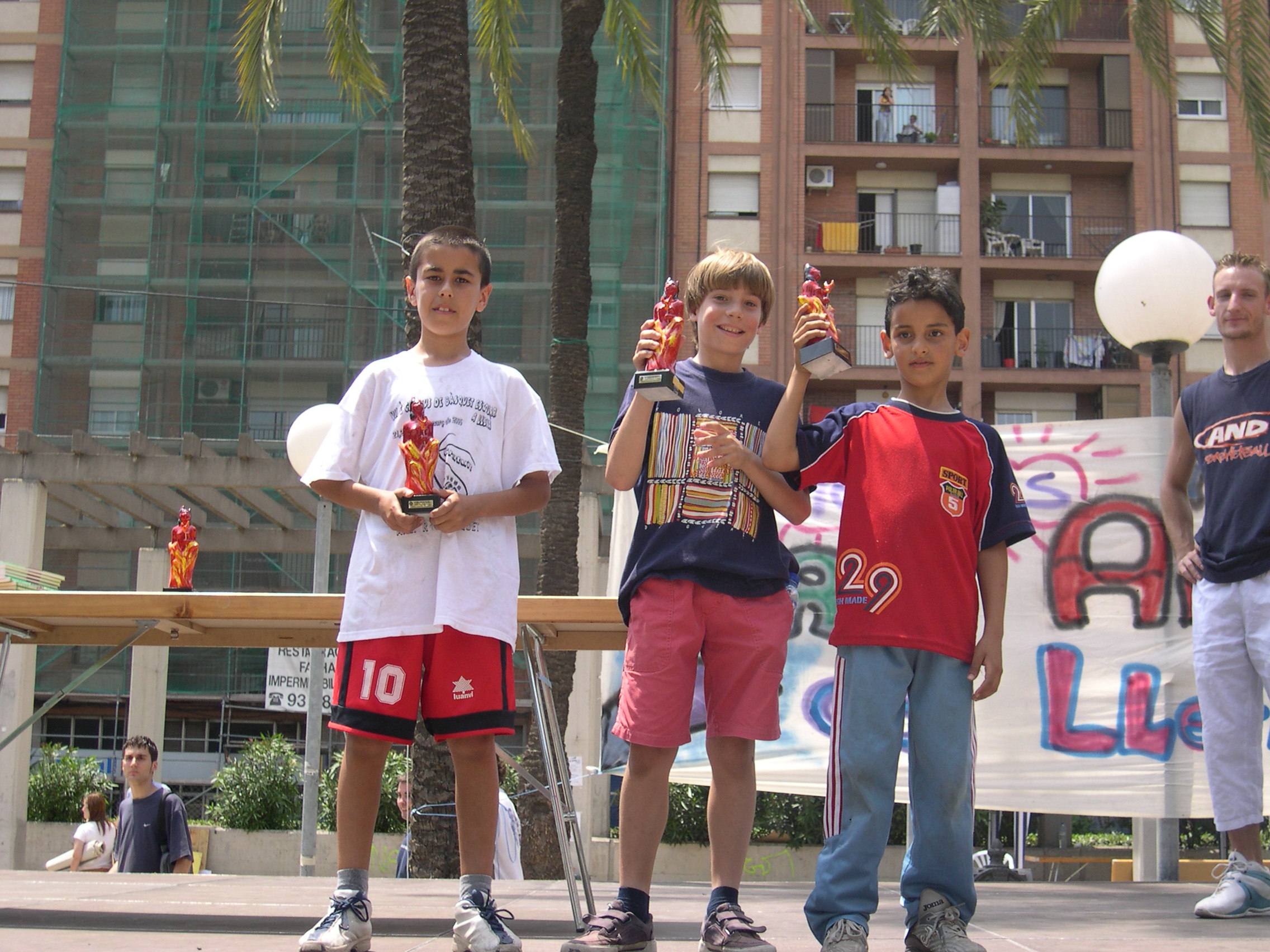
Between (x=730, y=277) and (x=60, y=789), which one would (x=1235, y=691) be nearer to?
(x=730, y=277)

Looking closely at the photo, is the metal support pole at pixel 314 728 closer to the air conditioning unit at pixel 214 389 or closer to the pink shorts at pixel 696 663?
the pink shorts at pixel 696 663

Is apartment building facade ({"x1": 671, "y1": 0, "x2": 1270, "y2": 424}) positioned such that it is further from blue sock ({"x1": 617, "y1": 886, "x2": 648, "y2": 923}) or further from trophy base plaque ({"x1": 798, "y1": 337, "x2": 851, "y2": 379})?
blue sock ({"x1": 617, "y1": 886, "x2": 648, "y2": 923})

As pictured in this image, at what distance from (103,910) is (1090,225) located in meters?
31.8

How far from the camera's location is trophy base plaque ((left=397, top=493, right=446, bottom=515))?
2.86 m

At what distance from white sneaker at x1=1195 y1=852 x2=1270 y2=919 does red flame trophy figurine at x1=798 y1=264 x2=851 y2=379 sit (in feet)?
6.28

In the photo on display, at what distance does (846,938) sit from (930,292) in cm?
153

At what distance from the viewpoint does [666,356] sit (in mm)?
2947

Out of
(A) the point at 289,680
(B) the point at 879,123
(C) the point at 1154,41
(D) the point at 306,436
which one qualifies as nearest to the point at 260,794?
(A) the point at 289,680

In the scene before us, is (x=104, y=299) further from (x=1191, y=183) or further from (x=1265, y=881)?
(x=1265, y=881)

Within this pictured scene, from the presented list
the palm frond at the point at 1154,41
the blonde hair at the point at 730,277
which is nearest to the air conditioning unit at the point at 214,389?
the palm frond at the point at 1154,41

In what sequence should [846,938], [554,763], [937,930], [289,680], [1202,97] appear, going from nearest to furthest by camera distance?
[846,938] → [937,930] → [554,763] → [289,680] → [1202,97]

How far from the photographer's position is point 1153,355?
6.38 m

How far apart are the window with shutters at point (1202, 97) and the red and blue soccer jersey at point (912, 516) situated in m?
32.3

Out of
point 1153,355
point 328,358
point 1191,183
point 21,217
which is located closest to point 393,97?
point 328,358
